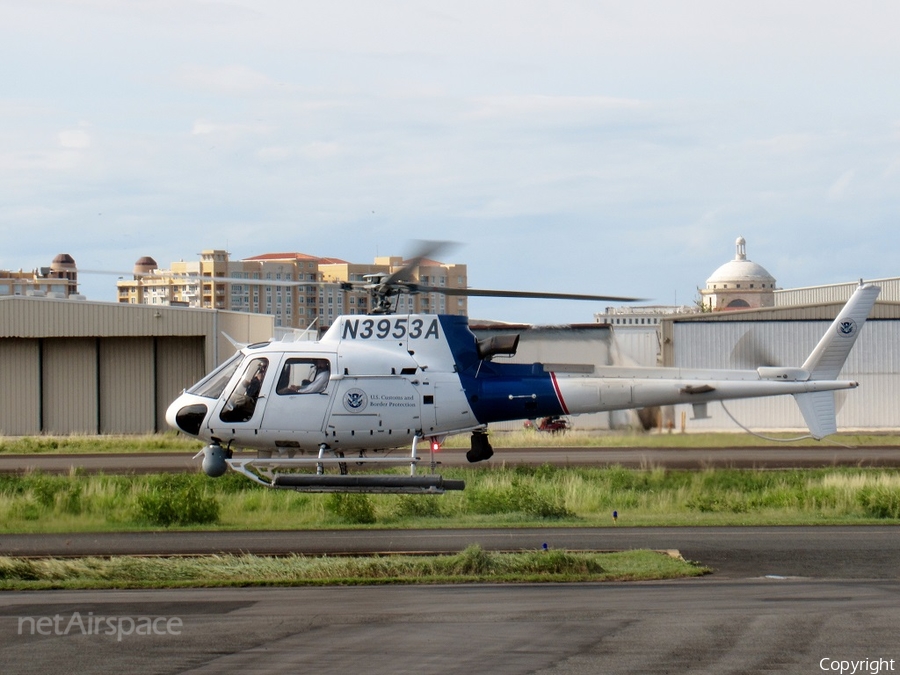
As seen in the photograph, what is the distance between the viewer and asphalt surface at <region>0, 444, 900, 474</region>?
33125 millimetres

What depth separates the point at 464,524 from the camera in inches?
899

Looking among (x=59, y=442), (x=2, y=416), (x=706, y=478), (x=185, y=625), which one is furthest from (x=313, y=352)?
(x=2, y=416)

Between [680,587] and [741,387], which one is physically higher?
[741,387]

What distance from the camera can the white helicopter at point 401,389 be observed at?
1819 cm

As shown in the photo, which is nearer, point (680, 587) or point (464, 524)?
point (680, 587)

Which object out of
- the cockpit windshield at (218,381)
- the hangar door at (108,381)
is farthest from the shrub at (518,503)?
the hangar door at (108,381)

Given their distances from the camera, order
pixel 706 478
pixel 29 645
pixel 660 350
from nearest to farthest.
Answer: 1. pixel 29 645
2. pixel 706 478
3. pixel 660 350

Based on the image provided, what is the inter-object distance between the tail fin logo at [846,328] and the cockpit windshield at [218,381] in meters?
9.85

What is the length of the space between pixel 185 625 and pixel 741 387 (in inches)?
394

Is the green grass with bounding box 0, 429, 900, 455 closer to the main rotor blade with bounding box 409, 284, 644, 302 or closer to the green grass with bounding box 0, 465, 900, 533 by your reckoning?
the green grass with bounding box 0, 465, 900, 533

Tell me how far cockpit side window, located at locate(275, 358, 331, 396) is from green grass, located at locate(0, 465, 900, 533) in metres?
5.52

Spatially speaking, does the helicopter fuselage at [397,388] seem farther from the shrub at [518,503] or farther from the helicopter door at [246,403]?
the shrub at [518,503]

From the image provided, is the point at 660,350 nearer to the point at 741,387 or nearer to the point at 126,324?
the point at 126,324

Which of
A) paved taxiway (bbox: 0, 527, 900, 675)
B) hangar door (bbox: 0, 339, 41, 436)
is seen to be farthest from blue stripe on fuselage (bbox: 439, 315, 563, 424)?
hangar door (bbox: 0, 339, 41, 436)
